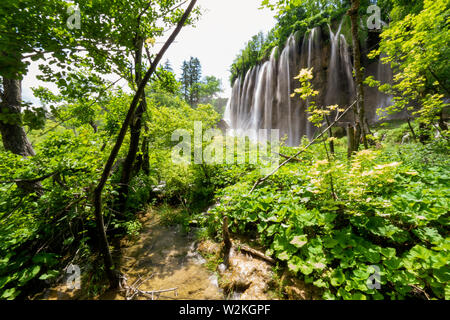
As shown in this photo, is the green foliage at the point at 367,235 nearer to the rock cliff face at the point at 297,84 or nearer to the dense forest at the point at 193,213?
the dense forest at the point at 193,213

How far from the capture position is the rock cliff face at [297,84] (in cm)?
1205

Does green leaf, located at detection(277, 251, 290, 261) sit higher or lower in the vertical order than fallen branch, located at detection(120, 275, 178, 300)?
higher

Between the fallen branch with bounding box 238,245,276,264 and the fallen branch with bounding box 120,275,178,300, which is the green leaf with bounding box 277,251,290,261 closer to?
the fallen branch with bounding box 238,245,276,264

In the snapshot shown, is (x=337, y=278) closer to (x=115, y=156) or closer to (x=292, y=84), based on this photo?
(x=115, y=156)

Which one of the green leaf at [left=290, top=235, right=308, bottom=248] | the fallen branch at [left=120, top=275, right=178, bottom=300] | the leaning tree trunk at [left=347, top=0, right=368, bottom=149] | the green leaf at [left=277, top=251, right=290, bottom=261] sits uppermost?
the leaning tree trunk at [left=347, top=0, right=368, bottom=149]

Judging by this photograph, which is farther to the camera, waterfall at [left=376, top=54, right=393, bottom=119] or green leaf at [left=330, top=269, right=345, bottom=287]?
waterfall at [left=376, top=54, right=393, bottom=119]

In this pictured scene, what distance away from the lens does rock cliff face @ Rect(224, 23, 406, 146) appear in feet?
39.5

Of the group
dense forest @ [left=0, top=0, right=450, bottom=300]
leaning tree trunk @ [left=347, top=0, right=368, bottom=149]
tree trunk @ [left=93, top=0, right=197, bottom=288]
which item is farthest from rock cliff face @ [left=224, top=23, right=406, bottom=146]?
tree trunk @ [left=93, top=0, right=197, bottom=288]

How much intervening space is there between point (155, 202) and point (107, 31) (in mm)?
5221

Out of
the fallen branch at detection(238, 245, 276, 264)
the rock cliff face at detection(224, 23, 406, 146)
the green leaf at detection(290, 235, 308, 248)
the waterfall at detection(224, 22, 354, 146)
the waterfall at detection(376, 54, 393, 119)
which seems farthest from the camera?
the waterfall at detection(224, 22, 354, 146)

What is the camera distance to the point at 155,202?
568cm

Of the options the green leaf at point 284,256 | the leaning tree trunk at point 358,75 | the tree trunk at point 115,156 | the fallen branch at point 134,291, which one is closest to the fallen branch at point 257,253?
the green leaf at point 284,256
